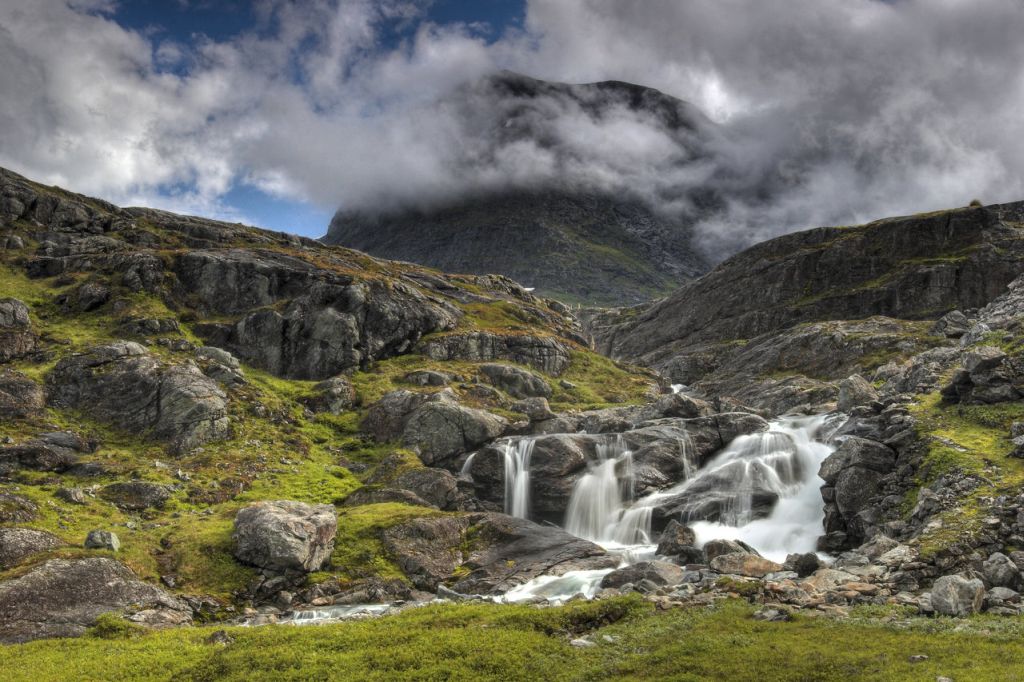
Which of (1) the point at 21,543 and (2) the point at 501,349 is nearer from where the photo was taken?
(1) the point at 21,543

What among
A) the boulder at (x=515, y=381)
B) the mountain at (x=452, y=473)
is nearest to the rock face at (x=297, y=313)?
the mountain at (x=452, y=473)

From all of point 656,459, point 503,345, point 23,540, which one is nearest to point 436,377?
point 503,345

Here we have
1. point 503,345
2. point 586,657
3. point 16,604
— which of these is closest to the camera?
point 586,657

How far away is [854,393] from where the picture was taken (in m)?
67.2

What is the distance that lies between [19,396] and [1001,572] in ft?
263

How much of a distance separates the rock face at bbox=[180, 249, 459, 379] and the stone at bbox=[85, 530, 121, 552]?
59497 mm

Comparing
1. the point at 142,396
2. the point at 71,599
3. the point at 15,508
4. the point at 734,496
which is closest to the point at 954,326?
the point at 734,496

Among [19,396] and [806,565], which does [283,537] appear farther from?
[19,396]

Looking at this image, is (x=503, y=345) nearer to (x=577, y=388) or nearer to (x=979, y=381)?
(x=577, y=388)

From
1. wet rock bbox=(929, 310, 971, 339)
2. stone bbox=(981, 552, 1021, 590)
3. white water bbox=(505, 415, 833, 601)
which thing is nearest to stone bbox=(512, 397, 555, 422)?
white water bbox=(505, 415, 833, 601)

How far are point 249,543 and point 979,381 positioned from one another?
55361 millimetres

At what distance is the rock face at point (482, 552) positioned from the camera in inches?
1726

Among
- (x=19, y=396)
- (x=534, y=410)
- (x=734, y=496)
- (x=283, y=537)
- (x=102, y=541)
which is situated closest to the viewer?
(x=102, y=541)

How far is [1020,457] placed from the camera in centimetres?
3719
